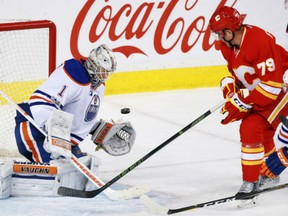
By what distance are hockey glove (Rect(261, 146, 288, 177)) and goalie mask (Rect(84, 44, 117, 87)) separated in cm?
86

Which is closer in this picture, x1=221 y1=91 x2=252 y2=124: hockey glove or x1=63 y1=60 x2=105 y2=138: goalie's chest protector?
x1=221 y1=91 x2=252 y2=124: hockey glove

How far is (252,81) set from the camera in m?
4.05

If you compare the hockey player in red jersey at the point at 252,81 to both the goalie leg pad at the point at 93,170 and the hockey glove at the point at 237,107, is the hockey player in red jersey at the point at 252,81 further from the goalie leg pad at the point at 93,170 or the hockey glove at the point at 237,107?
the goalie leg pad at the point at 93,170

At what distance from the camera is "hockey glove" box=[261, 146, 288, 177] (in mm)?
4207

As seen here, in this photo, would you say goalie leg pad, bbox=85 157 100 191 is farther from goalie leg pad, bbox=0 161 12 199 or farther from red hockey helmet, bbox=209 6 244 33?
red hockey helmet, bbox=209 6 244 33

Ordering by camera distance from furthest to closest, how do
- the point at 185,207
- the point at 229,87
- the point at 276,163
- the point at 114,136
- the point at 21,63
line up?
1. the point at 21,63
2. the point at 114,136
3. the point at 276,163
4. the point at 229,87
5. the point at 185,207

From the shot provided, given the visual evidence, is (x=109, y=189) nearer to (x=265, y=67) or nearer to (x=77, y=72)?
(x=77, y=72)

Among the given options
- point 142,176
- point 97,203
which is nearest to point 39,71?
point 142,176

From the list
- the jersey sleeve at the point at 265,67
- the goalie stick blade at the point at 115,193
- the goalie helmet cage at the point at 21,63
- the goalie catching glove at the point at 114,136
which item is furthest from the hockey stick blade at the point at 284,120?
the goalie helmet cage at the point at 21,63

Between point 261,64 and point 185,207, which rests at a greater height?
point 261,64

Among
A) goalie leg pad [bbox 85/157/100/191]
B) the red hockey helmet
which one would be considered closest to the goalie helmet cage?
goalie leg pad [bbox 85/157/100/191]

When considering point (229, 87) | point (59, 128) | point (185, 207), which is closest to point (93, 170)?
point (59, 128)

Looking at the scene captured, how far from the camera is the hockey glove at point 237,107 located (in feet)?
13.0

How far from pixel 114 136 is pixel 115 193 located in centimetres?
58
